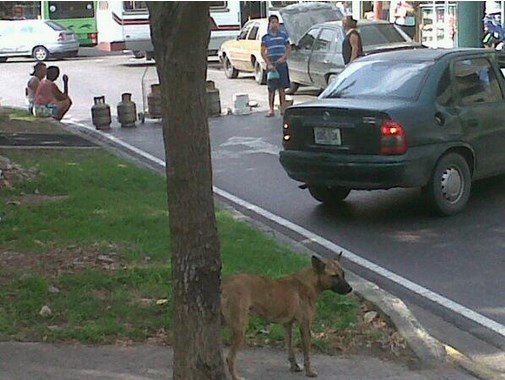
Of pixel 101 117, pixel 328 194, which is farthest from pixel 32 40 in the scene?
pixel 328 194

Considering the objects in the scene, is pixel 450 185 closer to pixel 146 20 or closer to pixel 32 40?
pixel 146 20

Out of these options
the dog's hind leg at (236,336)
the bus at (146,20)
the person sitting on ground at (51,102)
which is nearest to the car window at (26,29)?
the bus at (146,20)

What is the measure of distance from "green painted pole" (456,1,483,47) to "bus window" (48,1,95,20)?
25.3 metres

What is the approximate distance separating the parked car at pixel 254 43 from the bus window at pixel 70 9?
15.0 meters

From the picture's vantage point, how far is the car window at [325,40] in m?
21.7

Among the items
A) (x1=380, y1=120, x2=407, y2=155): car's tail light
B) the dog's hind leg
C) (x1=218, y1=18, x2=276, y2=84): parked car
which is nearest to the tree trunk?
the dog's hind leg

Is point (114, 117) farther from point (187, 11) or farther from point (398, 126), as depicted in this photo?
point (187, 11)

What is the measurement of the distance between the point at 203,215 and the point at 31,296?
3040 mm

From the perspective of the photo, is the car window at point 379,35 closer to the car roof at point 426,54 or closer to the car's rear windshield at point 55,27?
the car roof at point 426,54

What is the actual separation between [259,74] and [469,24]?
8.62 meters

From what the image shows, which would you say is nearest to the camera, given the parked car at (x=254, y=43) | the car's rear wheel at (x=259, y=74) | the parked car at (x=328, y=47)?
the parked car at (x=328, y=47)

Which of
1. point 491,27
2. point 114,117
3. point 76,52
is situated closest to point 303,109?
point 114,117

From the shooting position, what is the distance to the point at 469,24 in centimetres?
1888

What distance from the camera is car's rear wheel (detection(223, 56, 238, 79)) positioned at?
29.0 metres
